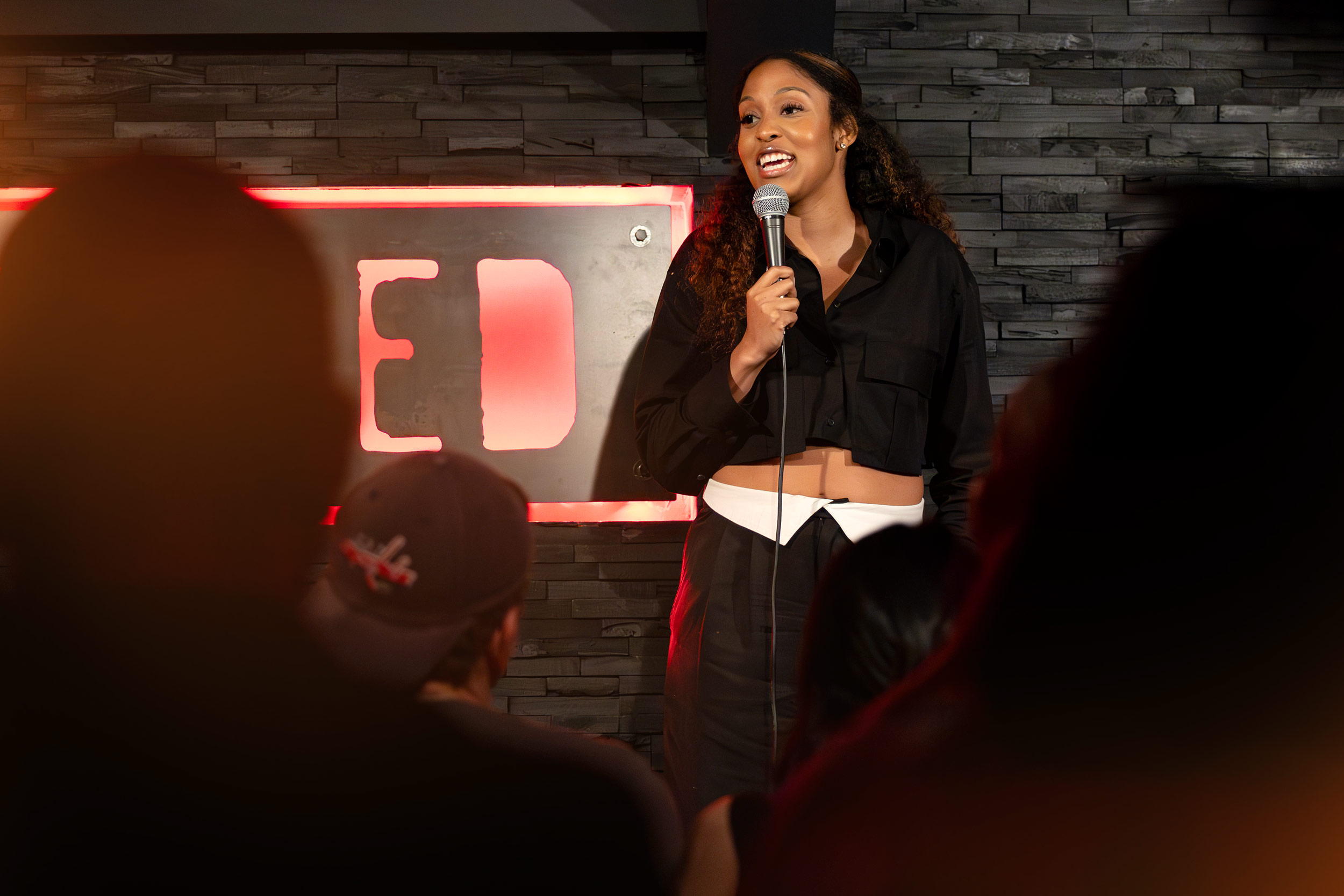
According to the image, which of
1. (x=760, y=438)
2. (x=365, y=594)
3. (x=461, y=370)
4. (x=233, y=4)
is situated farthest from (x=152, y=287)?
(x=233, y=4)

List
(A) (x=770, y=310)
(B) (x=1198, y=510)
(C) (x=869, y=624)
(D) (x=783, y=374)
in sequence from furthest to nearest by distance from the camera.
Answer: (D) (x=783, y=374)
(A) (x=770, y=310)
(C) (x=869, y=624)
(B) (x=1198, y=510)

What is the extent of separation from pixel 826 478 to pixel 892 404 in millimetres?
200

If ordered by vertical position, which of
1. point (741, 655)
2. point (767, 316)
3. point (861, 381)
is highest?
point (767, 316)

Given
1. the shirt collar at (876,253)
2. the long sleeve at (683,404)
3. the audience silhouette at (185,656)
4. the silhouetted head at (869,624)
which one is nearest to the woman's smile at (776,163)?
the shirt collar at (876,253)

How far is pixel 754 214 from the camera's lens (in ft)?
6.69

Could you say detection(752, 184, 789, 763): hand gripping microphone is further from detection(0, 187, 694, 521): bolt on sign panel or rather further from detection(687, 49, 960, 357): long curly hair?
detection(0, 187, 694, 521): bolt on sign panel

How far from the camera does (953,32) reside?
2.67 metres

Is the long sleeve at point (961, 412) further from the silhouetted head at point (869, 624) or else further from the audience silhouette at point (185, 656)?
the audience silhouette at point (185, 656)

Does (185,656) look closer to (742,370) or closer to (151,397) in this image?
(151,397)

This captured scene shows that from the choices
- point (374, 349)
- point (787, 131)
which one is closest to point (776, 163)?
point (787, 131)

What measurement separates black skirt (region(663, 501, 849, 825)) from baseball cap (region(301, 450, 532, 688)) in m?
1.10

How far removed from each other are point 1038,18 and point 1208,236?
2.55 meters

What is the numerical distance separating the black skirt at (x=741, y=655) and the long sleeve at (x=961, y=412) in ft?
1.06

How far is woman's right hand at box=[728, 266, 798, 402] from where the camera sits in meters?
1.58
